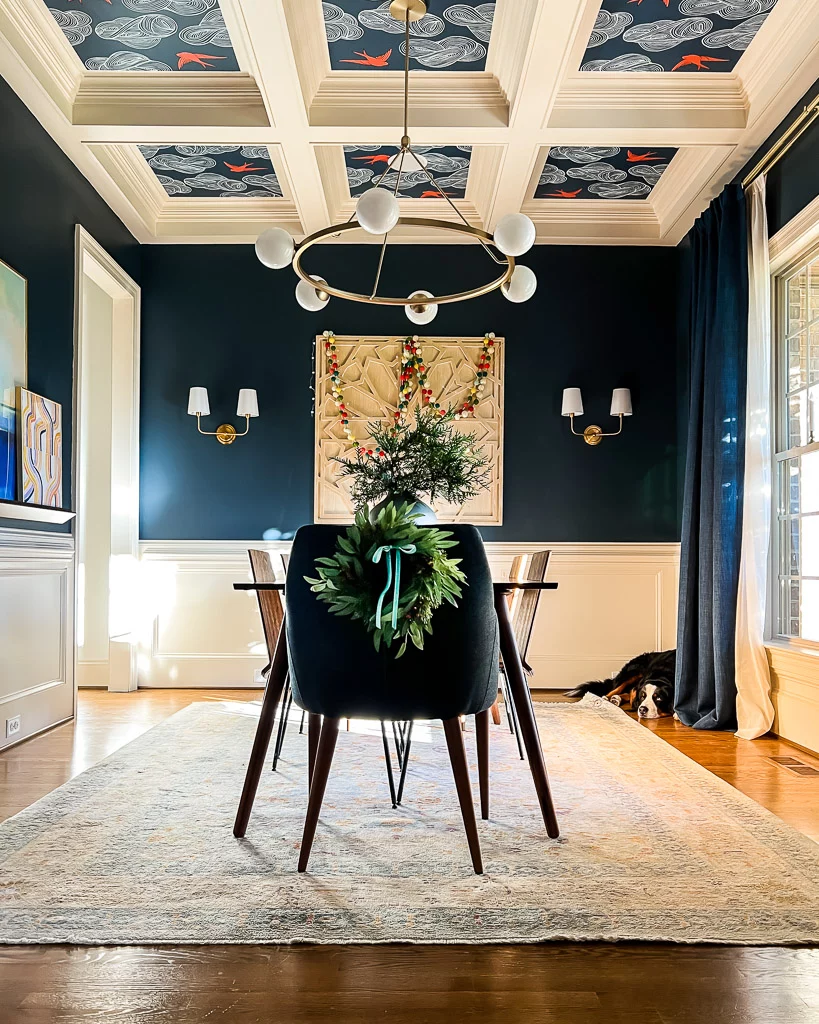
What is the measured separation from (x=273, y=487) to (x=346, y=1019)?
4.33m

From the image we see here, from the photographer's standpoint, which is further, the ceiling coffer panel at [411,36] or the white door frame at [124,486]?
the white door frame at [124,486]

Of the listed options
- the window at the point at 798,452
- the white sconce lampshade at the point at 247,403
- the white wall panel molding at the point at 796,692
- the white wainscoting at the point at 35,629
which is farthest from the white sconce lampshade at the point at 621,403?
the white wainscoting at the point at 35,629

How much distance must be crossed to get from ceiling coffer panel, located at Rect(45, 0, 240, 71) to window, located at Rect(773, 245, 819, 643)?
8.95 ft

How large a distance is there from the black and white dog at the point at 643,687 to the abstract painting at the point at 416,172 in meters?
2.97

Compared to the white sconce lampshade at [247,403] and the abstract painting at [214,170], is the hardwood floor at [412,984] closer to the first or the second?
the abstract painting at [214,170]

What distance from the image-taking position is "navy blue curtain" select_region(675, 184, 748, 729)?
420cm

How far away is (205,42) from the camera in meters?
3.64

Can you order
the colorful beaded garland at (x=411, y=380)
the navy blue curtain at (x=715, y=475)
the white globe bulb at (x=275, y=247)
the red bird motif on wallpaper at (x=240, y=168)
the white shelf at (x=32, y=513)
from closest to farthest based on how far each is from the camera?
1. the white globe bulb at (x=275, y=247)
2. the white shelf at (x=32, y=513)
3. the navy blue curtain at (x=715, y=475)
4. the red bird motif on wallpaper at (x=240, y=168)
5. the colorful beaded garland at (x=411, y=380)

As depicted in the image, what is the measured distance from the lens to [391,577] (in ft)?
6.80

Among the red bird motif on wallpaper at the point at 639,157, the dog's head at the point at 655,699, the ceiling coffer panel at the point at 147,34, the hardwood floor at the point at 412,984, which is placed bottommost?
the dog's head at the point at 655,699

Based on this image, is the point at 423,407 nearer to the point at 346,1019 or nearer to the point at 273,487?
the point at 273,487

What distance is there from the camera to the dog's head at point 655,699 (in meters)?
4.61

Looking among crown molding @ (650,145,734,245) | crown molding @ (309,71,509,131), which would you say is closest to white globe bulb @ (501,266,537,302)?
crown molding @ (309,71,509,131)

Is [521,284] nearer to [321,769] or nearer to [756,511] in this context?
[756,511]
